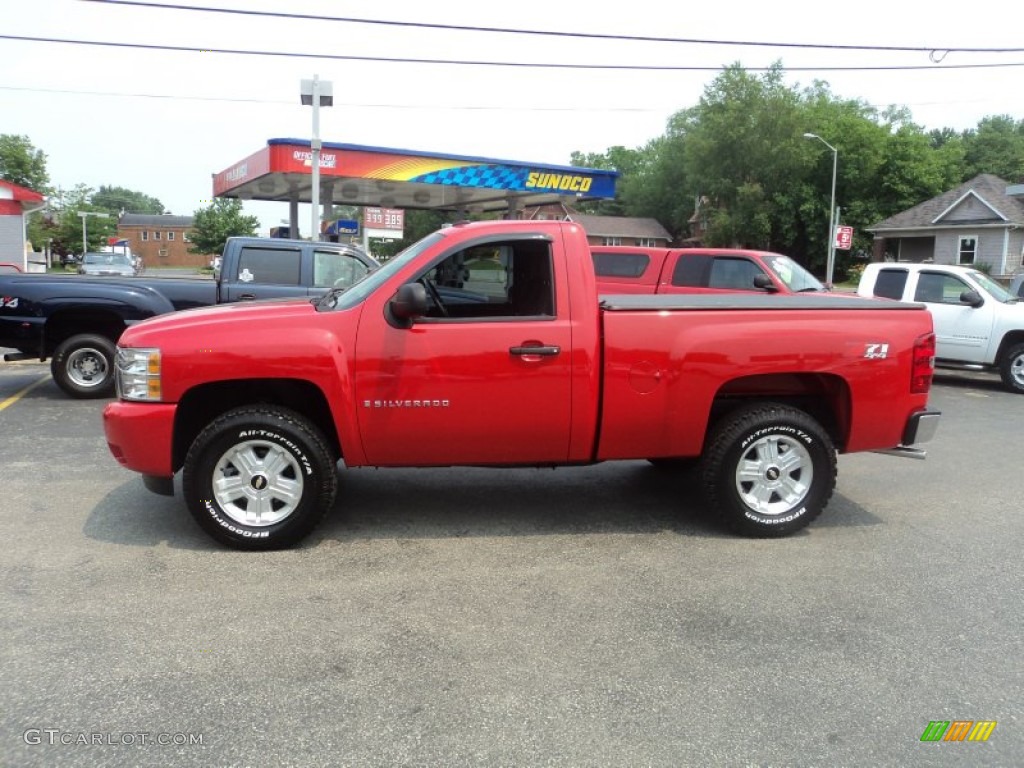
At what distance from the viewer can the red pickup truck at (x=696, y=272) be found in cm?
1193

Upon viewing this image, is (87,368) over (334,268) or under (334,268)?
under

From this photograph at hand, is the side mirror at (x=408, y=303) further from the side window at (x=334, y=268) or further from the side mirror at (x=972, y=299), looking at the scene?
the side mirror at (x=972, y=299)

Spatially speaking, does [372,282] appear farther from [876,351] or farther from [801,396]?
[876,351]

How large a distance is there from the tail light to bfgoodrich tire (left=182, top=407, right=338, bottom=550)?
3.69 m

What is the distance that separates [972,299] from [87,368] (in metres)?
12.2

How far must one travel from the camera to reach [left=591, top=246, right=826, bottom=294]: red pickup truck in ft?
39.1

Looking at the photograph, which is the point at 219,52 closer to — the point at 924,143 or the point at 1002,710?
the point at 1002,710

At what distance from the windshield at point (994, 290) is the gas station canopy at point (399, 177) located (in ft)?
43.4

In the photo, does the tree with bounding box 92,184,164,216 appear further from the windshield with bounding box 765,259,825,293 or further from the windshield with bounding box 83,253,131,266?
the windshield with bounding box 765,259,825,293

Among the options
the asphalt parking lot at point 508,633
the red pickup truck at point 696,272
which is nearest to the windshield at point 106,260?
the red pickup truck at point 696,272

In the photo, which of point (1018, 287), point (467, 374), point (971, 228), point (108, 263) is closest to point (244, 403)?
point (467, 374)

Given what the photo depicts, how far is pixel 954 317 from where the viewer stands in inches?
488

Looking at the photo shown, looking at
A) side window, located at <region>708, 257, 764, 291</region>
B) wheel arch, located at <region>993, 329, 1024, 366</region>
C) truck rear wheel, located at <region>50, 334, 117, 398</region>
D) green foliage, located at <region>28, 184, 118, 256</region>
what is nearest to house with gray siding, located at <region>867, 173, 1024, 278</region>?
wheel arch, located at <region>993, 329, 1024, 366</region>

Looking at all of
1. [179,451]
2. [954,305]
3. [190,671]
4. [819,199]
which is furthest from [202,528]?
[819,199]
